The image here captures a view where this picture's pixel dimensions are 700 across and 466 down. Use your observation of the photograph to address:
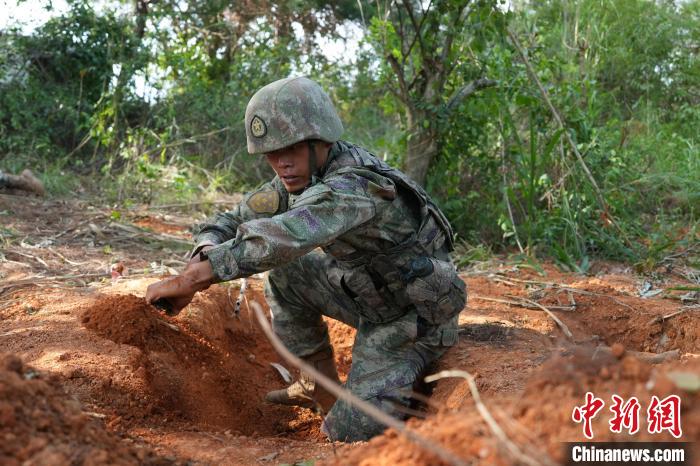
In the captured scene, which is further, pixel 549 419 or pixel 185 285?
pixel 185 285

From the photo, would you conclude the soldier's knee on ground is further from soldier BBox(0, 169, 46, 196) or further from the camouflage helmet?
soldier BBox(0, 169, 46, 196)

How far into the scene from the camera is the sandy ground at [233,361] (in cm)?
138

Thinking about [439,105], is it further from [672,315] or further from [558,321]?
[672,315]

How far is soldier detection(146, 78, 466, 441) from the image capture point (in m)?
2.38

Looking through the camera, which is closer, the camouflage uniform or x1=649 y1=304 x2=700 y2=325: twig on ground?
the camouflage uniform

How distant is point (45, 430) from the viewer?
1545 mm

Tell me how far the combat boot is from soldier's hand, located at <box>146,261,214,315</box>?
0.98m

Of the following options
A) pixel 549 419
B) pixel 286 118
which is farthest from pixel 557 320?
pixel 549 419

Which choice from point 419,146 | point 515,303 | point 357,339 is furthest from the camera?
point 419,146

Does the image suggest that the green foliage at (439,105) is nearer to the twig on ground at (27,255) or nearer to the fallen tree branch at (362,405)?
the twig on ground at (27,255)

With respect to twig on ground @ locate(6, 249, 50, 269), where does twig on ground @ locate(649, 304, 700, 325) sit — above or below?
below

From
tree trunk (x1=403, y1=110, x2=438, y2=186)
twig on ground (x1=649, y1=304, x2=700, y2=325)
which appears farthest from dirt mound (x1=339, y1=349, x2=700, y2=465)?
tree trunk (x1=403, y1=110, x2=438, y2=186)

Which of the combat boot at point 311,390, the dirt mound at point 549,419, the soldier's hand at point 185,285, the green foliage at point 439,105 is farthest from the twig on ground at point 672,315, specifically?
the soldier's hand at point 185,285

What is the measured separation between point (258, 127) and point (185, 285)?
717 millimetres
